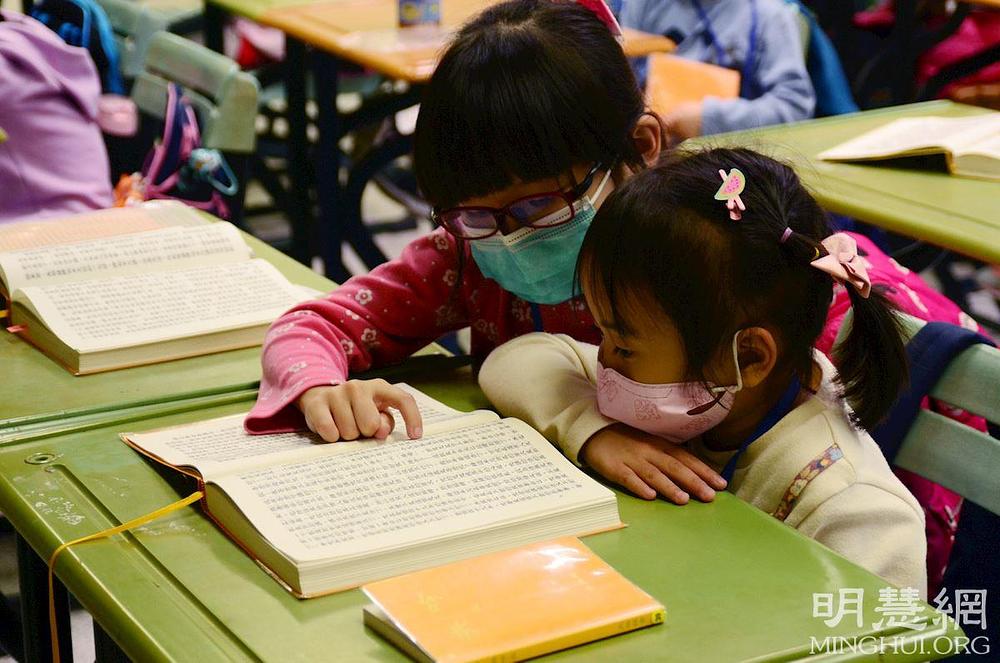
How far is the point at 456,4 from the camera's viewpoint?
352 cm

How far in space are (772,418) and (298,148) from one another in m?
2.72

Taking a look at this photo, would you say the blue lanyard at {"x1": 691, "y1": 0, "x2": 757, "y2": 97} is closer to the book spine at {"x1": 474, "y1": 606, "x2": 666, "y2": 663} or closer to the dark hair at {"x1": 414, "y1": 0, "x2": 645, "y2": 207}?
the dark hair at {"x1": 414, "y1": 0, "x2": 645, "y2": 207}

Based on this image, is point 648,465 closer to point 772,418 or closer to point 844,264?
point 772,418

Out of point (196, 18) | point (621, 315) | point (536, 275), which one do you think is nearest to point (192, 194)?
point (536, 275)

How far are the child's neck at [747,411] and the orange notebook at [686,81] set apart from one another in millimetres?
1540

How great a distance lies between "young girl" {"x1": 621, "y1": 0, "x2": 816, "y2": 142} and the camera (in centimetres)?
302

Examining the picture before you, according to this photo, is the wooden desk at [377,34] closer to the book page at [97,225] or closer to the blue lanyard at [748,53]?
the blue lanyard at [748,53]

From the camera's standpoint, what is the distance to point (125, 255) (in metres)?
1.81

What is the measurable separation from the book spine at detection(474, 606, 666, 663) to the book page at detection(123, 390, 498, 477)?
374mm

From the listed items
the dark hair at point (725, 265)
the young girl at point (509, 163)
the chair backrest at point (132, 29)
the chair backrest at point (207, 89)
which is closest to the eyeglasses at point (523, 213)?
the young girl at point (509, 163)

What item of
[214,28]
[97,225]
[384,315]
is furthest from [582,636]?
[214,28]

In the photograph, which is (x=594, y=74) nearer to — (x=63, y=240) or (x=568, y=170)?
(x=568, y=170)

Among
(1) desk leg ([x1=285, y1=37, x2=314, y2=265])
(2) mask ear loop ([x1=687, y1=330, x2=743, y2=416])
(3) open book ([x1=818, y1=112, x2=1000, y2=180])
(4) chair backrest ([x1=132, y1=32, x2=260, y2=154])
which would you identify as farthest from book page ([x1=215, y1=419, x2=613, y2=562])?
(1) desk leg ([x1=285, y1=37, x2=314, y2=265])

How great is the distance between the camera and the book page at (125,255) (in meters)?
1.74
